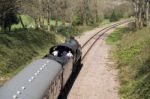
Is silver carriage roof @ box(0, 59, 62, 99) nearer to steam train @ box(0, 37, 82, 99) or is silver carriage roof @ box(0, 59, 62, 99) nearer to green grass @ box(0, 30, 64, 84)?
steam train @ box(0, 37, 82, 99)

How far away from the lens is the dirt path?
19.0m

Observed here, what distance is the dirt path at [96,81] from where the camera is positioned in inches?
750

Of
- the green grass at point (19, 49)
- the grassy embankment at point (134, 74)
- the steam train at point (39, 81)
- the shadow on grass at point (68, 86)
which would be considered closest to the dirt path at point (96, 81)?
the shadow on grass at point (68, 86)

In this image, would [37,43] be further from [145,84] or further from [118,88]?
[145,84]

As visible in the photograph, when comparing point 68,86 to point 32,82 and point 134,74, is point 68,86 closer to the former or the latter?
point 134,74

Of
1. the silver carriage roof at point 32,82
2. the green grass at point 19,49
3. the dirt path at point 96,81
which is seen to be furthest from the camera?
the green grass at point 19,49

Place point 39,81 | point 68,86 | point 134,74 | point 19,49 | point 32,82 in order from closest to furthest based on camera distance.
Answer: point 32,82 < point 39,81 < point 68,86 < point 134,74 < point 19,49

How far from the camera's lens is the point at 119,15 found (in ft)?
331

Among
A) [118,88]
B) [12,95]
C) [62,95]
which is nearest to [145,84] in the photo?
[118,88]

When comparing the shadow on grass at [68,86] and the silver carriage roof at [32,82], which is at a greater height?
the silver carriage roof at [32,82]

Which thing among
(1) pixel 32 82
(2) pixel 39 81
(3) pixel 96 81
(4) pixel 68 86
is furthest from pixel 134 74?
(1) pixel 32 82

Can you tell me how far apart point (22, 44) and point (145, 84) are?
1573 centimetres

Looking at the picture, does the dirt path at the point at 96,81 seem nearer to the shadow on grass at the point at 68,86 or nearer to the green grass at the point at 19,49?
the shadow on grass at the point at 68,86

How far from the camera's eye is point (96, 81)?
22.1 metres
